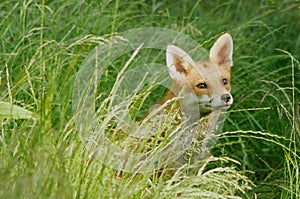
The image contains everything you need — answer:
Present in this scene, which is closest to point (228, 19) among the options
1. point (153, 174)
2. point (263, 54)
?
point (263, 54)

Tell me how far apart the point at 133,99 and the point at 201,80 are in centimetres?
44

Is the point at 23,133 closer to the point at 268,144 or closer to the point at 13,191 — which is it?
the point at 13,191

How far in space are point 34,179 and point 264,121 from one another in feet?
7.36

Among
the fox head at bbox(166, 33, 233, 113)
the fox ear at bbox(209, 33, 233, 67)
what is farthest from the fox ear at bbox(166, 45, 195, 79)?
the fox ear at bbox(209, 33, 233, 67)

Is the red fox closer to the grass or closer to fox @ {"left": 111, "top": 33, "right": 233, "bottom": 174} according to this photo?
fox @ {"left": 111, "top": 33, "right": 233, "bottom": 174}

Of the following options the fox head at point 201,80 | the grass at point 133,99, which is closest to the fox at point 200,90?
the fox head at point 201,80

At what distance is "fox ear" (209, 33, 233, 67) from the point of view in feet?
12.7

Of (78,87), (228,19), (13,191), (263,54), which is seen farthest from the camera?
(228,19)

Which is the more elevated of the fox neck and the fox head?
the fox head

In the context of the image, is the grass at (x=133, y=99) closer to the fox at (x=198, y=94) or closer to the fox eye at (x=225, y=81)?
the fox at (x=198, y=94)

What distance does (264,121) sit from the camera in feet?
15.3

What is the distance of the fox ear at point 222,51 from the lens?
12.7 feet

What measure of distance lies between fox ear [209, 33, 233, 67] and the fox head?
2 cm

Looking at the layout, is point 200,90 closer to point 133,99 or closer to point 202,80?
point 202,80
